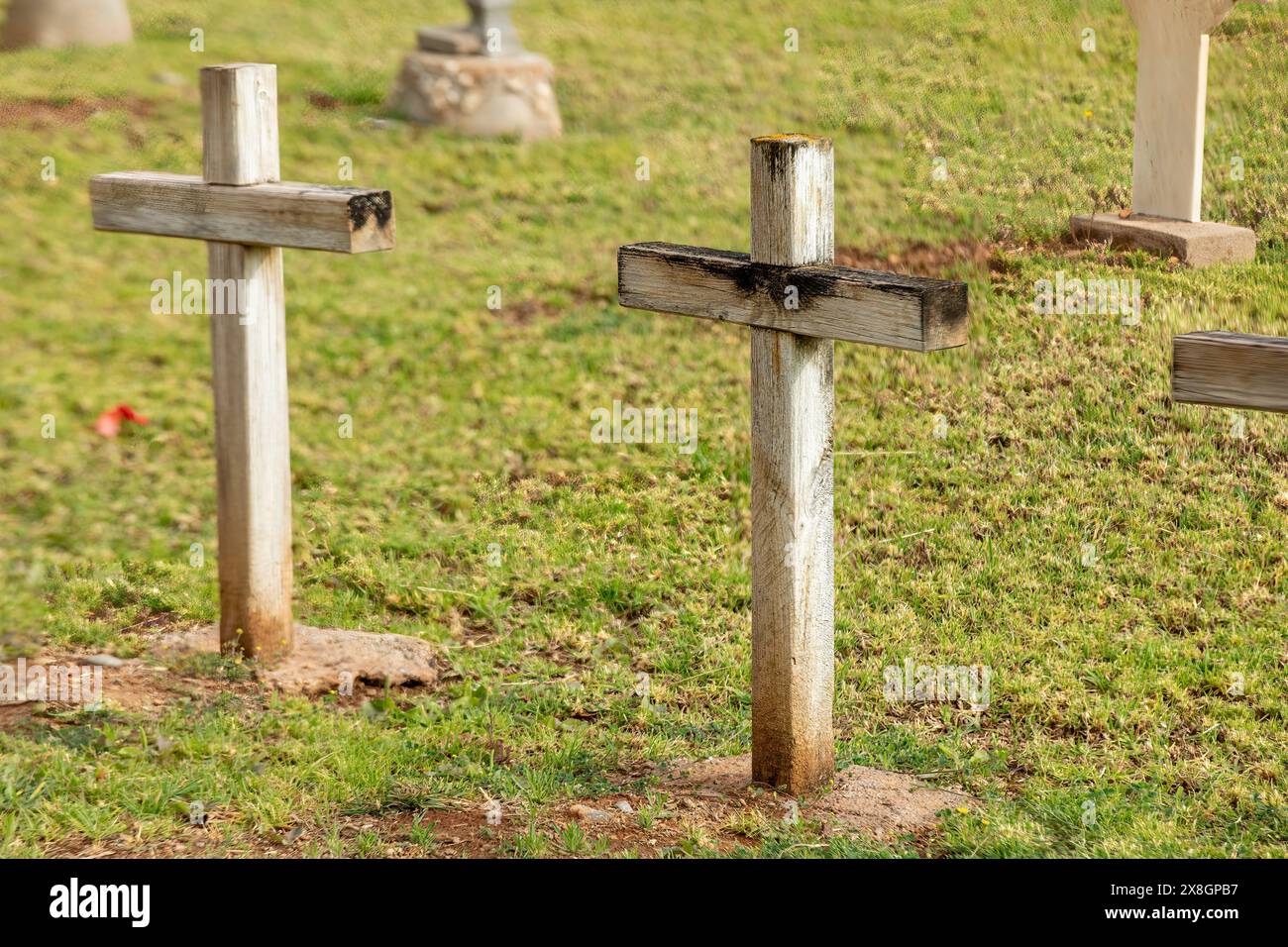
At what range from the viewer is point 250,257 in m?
5.32

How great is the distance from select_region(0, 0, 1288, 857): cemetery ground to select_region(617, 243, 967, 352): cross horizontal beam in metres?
1.39

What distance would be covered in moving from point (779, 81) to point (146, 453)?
4905 millimetres

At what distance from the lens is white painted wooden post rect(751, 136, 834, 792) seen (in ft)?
13.6

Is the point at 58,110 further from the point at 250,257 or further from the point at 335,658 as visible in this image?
the point at 335,658

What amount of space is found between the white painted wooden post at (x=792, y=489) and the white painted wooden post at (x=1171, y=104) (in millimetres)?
2142

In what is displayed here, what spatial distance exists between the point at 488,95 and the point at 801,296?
7.77 meters

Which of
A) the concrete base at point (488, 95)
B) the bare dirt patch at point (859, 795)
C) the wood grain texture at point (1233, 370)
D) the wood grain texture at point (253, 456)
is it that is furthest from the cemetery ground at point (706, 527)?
the concrete base at point (488, 95)

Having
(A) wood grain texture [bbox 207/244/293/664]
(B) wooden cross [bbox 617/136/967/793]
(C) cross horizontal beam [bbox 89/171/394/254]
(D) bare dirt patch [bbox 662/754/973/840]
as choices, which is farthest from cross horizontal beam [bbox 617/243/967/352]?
(A) wood grain texture [bbox 207/244/293/664]

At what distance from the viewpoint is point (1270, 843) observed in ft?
13.7

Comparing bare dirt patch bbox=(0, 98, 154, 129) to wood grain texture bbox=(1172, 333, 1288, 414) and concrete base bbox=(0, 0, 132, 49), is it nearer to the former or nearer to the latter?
concrete base bbox=(0, 0, 132, 49)

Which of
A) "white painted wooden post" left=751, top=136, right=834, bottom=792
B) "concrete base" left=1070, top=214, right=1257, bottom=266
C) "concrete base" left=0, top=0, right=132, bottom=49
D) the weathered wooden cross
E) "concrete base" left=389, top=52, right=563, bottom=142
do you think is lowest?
"white painted wooden post" left=751, top=136, right=834, bottom=792

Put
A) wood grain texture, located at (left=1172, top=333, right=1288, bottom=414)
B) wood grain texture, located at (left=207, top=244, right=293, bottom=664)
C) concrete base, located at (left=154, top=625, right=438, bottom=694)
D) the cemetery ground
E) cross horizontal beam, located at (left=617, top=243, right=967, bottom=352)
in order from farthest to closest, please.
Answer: concrete base, located at (left=154, top=625, right=438, bottom=694)
wood grain texture, located at (left=207, top=244, right=293, bottom=664)
the cemetery ground
cross horizontal beam, located at (left=617, top=243, right=967, bottom=352)
wood grain texture, located at (left=1172, top=333, right=1288, bottom=414)

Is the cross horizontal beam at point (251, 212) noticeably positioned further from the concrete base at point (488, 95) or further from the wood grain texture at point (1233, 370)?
the concrete base at point (488, 95)

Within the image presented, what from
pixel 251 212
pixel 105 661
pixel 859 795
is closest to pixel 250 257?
pixel 251 212
